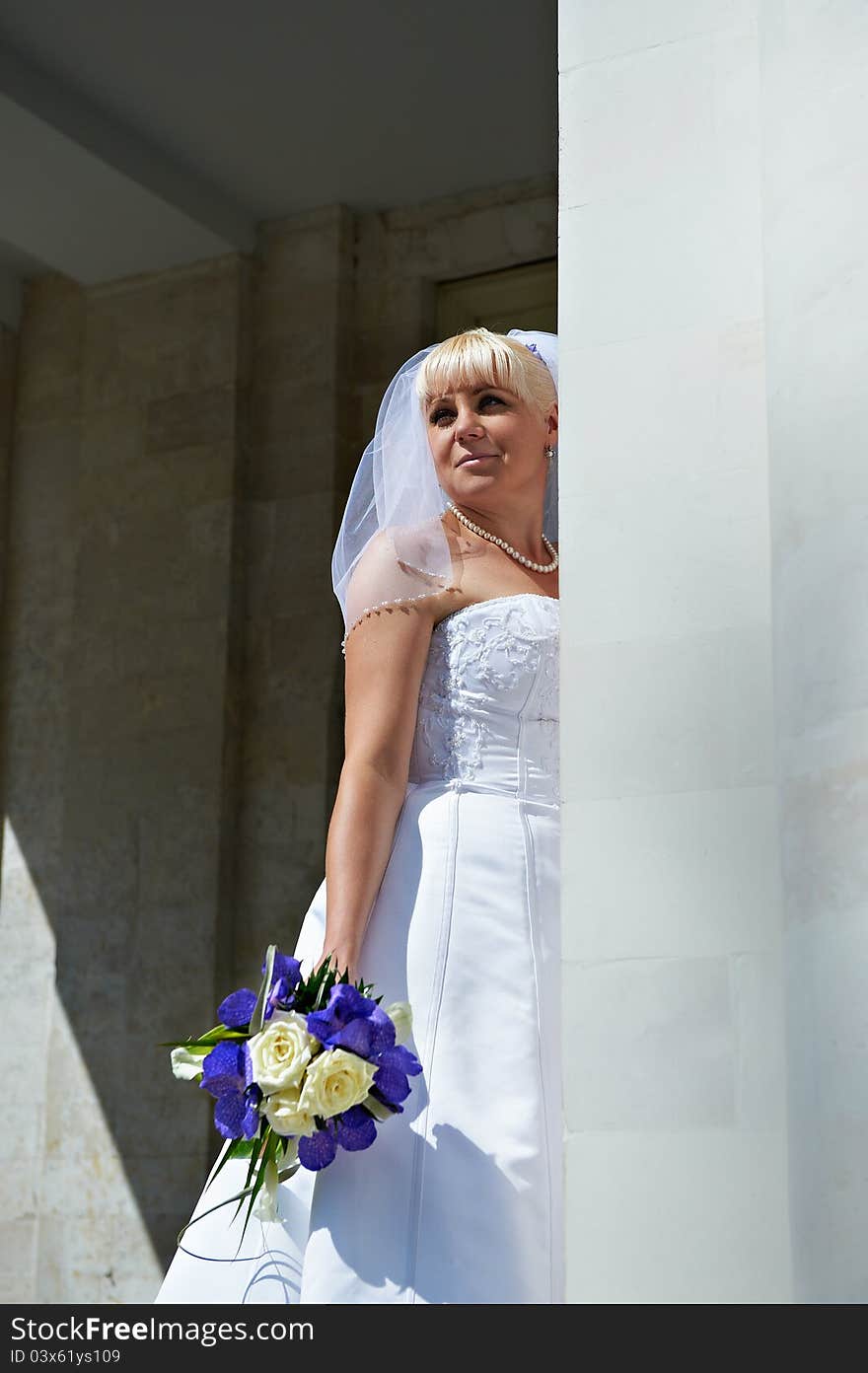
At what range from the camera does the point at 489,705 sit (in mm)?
3139

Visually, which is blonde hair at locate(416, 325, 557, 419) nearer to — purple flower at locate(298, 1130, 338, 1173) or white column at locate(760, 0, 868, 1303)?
white column at locate(760, 0, 868, 1303)

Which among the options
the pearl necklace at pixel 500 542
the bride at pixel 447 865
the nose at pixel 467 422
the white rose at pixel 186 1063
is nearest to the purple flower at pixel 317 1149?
the bride at pixel 447 865

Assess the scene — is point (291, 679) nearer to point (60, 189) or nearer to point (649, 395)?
→ point (60, 189)

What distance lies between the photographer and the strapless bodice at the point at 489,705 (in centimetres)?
312

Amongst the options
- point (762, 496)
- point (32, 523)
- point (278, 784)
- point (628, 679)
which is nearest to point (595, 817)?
point (628, 679)

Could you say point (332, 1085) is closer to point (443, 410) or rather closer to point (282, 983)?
point (282, 983)

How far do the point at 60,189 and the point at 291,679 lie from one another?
76.8 inches

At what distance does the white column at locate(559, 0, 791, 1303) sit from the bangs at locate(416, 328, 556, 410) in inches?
24.8

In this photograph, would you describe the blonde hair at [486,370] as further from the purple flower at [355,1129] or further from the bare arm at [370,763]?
the purple flower at [355,1129]

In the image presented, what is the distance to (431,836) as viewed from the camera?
9.92 ft

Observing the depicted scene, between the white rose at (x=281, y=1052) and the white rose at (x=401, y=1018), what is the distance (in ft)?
0.45

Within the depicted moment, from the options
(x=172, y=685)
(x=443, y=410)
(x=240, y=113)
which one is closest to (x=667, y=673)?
(x=443, y=410)

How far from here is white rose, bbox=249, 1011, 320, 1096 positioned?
2.58m
